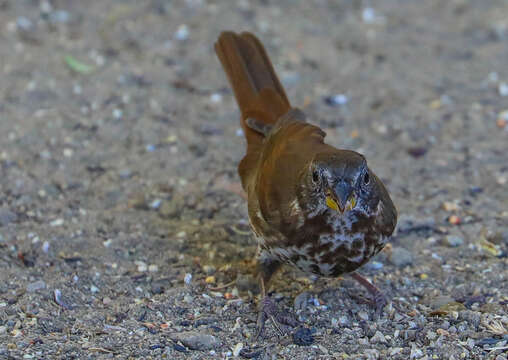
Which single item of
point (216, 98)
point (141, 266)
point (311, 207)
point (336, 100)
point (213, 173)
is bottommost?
point (141, 266)

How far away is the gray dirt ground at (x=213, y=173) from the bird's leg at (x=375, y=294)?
6 centimetres

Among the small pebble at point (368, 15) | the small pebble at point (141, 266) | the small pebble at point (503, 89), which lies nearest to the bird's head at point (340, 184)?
the small pebble at point (141, 266)

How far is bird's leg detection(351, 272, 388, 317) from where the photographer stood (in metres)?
3.96

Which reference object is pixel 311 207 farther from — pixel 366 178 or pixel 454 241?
pixel 454 241

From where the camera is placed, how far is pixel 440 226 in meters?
4.80

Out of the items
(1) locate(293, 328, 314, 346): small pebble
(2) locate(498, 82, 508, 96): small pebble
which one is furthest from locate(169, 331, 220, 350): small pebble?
(2) locate(498, 82, 508, 96): small pebble

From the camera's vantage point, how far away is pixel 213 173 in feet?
17.4

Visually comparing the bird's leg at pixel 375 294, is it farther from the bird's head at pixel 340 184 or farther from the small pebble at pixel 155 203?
the small pebble at pixel 155 203

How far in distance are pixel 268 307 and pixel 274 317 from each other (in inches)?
2.8

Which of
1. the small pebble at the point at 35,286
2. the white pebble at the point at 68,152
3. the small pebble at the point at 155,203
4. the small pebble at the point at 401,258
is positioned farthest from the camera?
the white pebble at the point at 68,152

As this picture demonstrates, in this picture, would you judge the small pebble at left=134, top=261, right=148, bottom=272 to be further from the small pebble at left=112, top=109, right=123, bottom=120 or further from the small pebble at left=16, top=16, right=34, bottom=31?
the small pebble at left=16, top=16, right=34, bottom=31

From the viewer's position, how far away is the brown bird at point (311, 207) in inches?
132

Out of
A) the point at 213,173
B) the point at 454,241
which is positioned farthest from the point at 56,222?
the point at 454,241

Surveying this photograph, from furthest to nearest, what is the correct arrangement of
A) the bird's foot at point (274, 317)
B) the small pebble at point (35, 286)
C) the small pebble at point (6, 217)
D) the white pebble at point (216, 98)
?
the white pebble at point (216, 98)
the small pebble at point (6, 217)
the small pebble at point (35, 286)
the bird's foot at point (274, 317)
